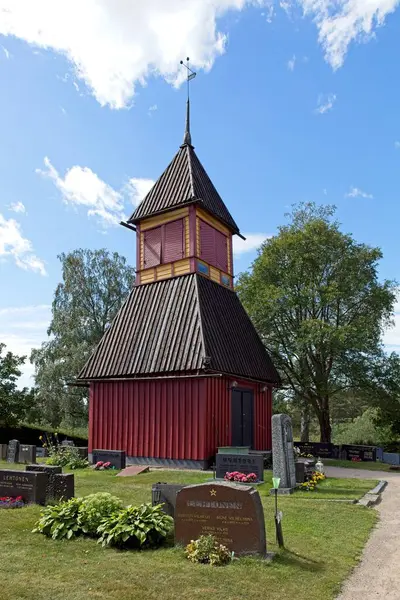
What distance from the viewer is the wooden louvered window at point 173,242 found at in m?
21.1

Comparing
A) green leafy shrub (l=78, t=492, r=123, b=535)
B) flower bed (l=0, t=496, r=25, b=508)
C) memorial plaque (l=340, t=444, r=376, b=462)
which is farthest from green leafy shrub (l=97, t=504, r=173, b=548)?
memorial plaque (l=340, t=444, r=376, b=462)

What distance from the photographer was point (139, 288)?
21.9 meters

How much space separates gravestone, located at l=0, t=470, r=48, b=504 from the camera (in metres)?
9.61

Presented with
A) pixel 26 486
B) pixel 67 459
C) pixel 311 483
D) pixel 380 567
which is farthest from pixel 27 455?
pixel 380 567

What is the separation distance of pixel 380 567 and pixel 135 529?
344 centimetres

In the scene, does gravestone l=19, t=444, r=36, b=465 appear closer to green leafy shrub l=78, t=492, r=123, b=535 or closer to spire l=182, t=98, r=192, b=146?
green leafy shrub l=78, t=492, r=123, b=535

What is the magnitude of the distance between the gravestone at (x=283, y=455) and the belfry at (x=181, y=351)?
3891 mm

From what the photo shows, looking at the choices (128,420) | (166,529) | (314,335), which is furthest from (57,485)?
(314,335)

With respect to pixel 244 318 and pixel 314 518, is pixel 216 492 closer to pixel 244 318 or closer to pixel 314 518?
pixel 314 518

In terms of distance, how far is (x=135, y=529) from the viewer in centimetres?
710

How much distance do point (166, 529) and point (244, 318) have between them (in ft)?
51.8

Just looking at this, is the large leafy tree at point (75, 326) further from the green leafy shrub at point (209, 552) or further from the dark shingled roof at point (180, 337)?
the green leafy shrub at point (209, 552)

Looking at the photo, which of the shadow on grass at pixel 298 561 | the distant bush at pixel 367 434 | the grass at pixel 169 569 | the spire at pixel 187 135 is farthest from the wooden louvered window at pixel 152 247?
the distant bush at pixel 367 434

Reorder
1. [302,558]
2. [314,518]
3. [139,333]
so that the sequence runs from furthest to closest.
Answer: [139,333] < [314,518] < [302,558]
